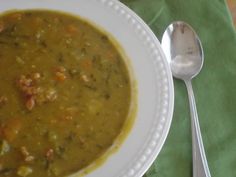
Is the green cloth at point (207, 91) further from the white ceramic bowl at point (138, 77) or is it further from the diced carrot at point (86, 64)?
the diced carrot at point (86, 64)

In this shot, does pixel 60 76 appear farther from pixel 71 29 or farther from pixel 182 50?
pixel 182 50

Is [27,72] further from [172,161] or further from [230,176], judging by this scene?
[230,176]

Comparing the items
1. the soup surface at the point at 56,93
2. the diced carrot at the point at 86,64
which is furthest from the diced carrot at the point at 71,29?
the diced carrot at the point at 86,64

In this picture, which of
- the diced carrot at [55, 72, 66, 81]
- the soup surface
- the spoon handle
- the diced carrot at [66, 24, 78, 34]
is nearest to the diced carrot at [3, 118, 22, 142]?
the soup surface

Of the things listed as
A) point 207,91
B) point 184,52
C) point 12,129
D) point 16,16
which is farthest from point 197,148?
point 16,16

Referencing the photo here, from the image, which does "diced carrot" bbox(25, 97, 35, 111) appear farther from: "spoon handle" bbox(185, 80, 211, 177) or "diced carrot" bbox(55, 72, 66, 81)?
"spoon handle" bbox(185, 80, 211, 177)
